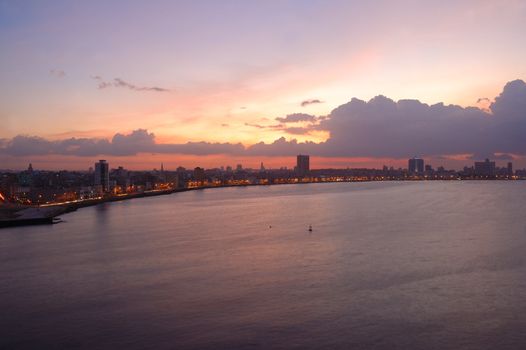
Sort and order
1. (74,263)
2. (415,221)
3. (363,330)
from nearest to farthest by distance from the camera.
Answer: (363,330), (74,263), (415,221)

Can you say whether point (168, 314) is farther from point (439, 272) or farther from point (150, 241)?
point (150, 241)

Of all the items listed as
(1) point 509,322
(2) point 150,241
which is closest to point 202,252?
(2) point 150,241

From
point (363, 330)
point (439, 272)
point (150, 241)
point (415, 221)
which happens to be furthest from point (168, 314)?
point (415, 221)

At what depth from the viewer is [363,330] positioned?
9.30 meters

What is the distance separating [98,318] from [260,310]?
3.54 metres

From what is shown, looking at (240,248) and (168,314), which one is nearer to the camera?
(168,314)

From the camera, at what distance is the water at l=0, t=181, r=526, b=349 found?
9.02 metres

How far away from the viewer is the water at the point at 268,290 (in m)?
9.02

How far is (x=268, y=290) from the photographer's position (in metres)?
12.2

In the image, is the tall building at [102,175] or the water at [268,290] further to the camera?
the tall building at [102,175]

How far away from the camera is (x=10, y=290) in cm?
1246

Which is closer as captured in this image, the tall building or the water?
the water

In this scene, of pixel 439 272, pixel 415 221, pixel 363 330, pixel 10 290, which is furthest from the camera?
pixel 415 221

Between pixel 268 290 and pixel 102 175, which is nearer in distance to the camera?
pixel 268 290
